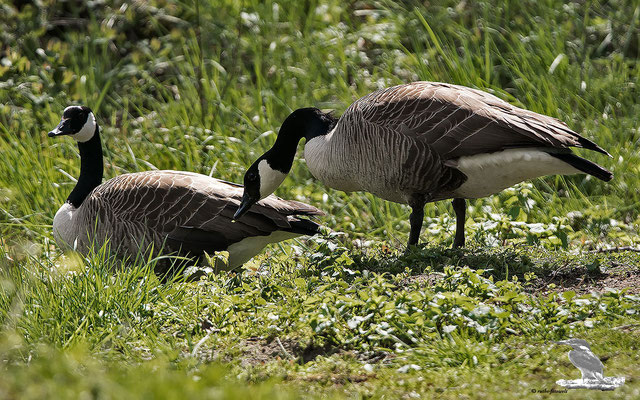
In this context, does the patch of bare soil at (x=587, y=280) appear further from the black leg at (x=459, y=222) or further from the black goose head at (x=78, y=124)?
the black goose head at (x=78, y=124)

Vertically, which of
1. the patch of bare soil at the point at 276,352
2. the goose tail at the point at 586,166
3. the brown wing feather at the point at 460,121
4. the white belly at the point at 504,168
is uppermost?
the brown wing feather at the point at 460,121

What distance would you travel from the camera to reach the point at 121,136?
8.66 meters

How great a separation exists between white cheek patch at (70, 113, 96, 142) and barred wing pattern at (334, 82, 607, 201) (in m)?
2.29

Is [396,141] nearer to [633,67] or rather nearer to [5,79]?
[633,67]

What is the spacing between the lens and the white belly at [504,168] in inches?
213

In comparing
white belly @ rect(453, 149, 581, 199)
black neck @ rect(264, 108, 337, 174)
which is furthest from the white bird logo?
black neck @ rect(264, 108, 337, 174)

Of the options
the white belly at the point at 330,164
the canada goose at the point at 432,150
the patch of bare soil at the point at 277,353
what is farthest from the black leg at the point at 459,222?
the patch of bare soil at the point at 277,353

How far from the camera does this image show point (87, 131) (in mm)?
6871

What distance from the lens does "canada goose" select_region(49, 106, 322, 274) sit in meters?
5.84

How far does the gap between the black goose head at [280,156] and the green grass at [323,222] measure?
54 cm

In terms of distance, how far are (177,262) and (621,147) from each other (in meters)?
4.31

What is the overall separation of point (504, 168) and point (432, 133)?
1.88 ft

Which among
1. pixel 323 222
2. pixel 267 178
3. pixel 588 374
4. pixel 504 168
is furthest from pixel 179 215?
pixel 588 374

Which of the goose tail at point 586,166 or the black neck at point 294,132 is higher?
the goose tail at point 586,166
